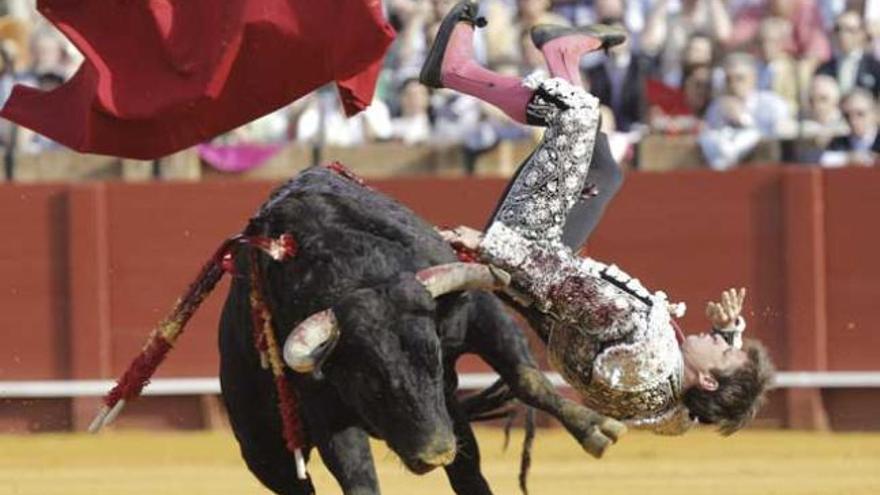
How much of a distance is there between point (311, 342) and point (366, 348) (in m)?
0.13

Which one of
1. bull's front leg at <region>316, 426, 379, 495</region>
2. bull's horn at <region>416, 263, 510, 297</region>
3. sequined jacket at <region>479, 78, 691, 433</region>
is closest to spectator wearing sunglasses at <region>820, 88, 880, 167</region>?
sequined jacket at <region>479, 78, 691, 433</region>

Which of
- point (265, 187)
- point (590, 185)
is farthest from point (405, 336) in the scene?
point (265, 187)

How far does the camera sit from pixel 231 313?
626 cm

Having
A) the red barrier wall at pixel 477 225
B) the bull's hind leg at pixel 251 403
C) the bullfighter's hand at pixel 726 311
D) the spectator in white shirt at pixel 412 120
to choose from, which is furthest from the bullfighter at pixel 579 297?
the spectator in white shirt at pixel 412 120

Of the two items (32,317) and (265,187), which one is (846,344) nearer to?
(265,187)

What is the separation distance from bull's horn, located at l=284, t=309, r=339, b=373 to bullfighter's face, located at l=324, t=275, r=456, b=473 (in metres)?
0.03

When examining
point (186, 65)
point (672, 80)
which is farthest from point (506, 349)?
point (672, 80)

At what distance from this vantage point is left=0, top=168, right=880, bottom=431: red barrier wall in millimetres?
10594

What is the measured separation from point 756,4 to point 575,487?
294 centimetres

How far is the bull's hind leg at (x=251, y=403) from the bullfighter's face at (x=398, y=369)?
60 centimetres

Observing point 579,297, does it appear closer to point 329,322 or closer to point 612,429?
point 612,429

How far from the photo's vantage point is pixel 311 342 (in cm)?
550

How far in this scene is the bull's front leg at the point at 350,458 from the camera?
5.71 m

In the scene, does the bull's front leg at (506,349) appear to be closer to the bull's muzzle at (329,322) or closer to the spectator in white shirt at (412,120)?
the bull's muzzle at (329,322)
